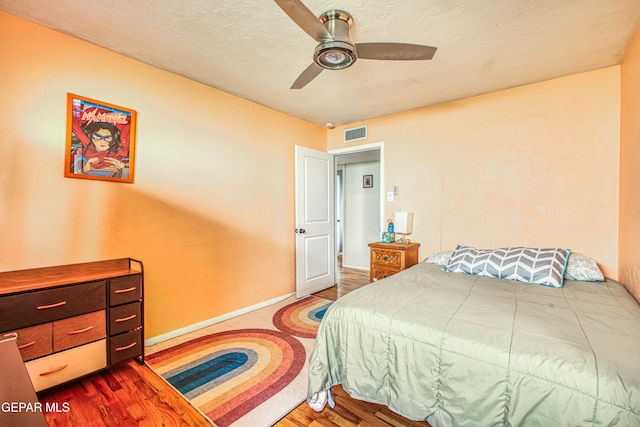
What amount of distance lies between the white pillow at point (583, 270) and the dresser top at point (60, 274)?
138 inches

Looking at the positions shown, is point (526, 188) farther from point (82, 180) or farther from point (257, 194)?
point (82, 180)

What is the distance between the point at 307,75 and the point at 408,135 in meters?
1.91

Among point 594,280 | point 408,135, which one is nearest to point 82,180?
point 408,135

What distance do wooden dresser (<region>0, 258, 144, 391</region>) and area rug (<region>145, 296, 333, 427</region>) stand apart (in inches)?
13.4

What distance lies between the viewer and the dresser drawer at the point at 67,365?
1.68 meters

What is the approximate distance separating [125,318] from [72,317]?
0.31 meters

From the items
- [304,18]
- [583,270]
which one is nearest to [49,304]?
[304,18]

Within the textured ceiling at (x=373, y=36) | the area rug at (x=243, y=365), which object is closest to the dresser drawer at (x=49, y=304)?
the area rug at (x=243, y=365)

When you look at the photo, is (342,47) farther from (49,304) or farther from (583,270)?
(583,270)

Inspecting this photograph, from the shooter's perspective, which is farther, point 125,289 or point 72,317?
point 125,289

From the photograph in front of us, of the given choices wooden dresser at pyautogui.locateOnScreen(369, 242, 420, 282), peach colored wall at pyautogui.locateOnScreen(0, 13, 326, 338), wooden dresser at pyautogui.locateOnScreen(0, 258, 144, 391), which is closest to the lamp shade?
wooden dresser at pyautogui.locateOnScreen(369, 242, 420, 282)

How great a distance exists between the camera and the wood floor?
1.56 meters

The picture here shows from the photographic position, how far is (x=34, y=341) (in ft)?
5.47

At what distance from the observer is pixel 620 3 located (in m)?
1.69
